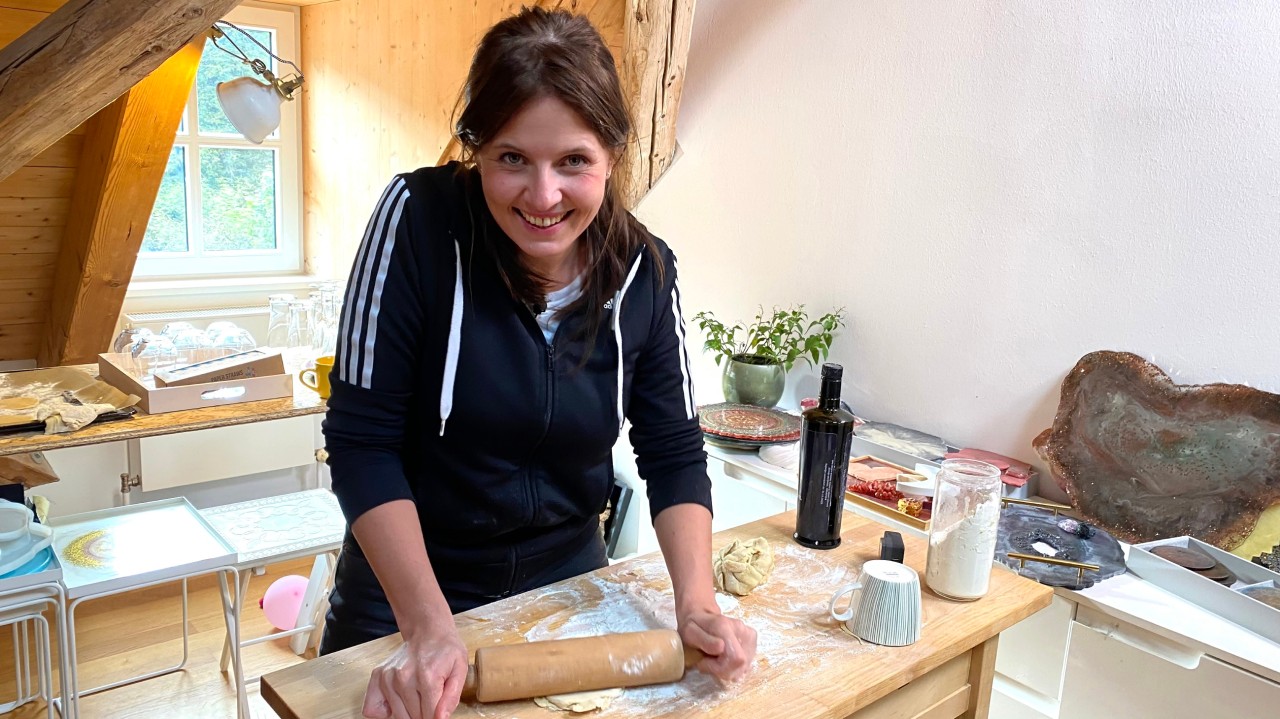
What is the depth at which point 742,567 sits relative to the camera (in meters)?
1.17

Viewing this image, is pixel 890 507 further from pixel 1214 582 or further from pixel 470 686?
pixel 470 686

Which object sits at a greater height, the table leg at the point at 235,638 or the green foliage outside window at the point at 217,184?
the green foliage outside window at the point at 217,184

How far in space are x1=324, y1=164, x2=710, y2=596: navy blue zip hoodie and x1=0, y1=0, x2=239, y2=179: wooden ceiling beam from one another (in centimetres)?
96

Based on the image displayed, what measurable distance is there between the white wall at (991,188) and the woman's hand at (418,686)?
5.35 ft

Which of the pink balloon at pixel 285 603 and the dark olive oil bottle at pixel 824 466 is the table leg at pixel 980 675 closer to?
the dark olive oil bottle at pixel 824 466

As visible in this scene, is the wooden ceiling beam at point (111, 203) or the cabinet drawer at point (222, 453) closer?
the wooden ceiling beam at point (111, 203)

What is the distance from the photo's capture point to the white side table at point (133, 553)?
1.88m

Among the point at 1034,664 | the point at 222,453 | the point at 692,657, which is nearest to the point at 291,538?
the point at 222,453

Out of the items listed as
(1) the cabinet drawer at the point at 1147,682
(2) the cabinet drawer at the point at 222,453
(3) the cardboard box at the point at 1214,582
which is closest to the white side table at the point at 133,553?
(2) the cabinet drawer at the point at 222,453

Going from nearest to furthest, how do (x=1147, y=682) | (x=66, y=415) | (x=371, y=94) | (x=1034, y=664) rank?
(x=1147, y=682), (x=1034, y=664), (x=66, y=415), (x=371, y=94)

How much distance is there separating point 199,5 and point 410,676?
1487mm

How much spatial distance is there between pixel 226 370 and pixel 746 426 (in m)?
1.30

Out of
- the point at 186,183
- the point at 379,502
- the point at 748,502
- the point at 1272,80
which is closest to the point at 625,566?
the point at 379,502

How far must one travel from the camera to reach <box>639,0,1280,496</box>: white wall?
1769 millimetres
